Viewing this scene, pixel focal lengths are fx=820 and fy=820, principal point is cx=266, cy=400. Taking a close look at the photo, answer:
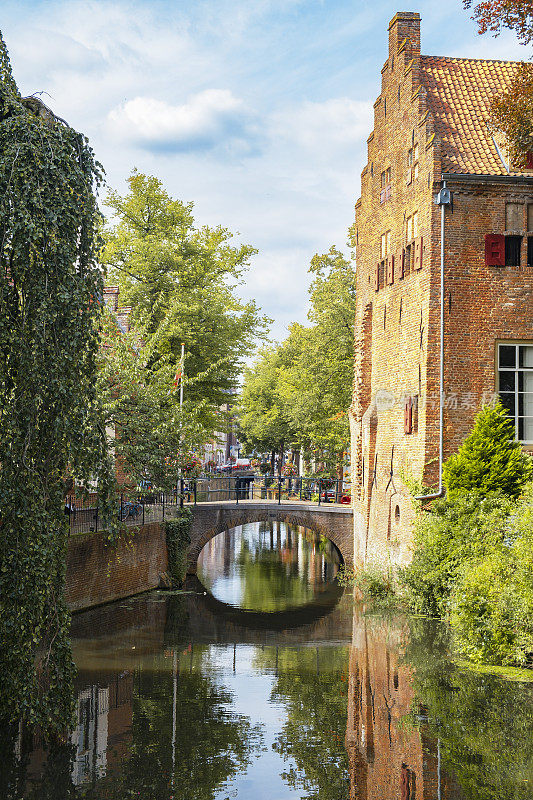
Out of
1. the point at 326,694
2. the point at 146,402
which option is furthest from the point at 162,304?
the point at 326,694

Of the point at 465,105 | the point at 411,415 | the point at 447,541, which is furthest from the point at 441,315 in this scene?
the point at 465,105

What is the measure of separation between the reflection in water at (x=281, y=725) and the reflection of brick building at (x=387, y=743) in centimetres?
3

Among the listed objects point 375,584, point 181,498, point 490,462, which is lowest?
point 375,584

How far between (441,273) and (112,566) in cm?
1019

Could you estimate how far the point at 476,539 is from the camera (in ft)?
52.2

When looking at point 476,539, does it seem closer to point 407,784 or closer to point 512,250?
point 512,250

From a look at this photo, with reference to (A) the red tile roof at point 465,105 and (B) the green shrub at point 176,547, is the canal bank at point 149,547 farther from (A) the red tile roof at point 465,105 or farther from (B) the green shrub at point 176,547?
(A) the red tile roof at point 465,105

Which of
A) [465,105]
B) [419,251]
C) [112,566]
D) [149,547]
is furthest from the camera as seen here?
[149,547]

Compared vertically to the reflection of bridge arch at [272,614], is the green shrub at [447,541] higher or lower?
higher

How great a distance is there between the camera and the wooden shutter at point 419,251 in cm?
1864

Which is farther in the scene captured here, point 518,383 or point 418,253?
point 418,253

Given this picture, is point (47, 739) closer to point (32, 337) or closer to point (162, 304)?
point (32, 337)

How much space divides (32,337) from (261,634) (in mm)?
11277

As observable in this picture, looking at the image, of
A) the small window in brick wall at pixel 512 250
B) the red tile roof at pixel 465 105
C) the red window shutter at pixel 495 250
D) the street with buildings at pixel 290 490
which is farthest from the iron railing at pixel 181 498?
the red tile roof at pixel 465 105
